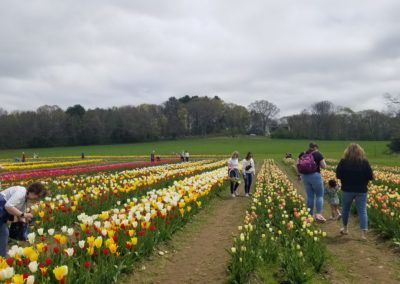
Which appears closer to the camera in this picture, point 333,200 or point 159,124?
point 333,200

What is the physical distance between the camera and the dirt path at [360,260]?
568cm

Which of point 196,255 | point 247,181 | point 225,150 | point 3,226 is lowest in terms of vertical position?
point 225,150

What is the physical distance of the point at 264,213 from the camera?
9.24 meters

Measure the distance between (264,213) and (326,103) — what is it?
107563 mm

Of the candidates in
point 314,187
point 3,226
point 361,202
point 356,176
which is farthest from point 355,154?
point 3,226

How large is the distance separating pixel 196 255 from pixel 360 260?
291 centimetres

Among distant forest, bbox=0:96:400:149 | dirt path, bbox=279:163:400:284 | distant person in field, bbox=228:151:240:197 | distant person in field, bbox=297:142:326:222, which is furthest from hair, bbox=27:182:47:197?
distant forest, bbox=0:96:400:149

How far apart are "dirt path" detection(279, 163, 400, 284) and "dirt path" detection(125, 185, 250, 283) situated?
6.04 ft

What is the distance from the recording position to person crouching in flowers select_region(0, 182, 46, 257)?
541cm

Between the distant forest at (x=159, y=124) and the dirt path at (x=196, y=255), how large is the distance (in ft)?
304

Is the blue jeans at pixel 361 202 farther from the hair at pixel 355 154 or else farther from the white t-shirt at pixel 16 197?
the white t-shirt at pixel 16 197

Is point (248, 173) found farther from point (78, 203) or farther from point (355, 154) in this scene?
point (355, 154)

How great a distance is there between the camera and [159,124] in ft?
358

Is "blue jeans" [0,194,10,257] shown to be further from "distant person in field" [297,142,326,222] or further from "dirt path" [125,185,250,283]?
"distant person in field" [297,142,326,222]
